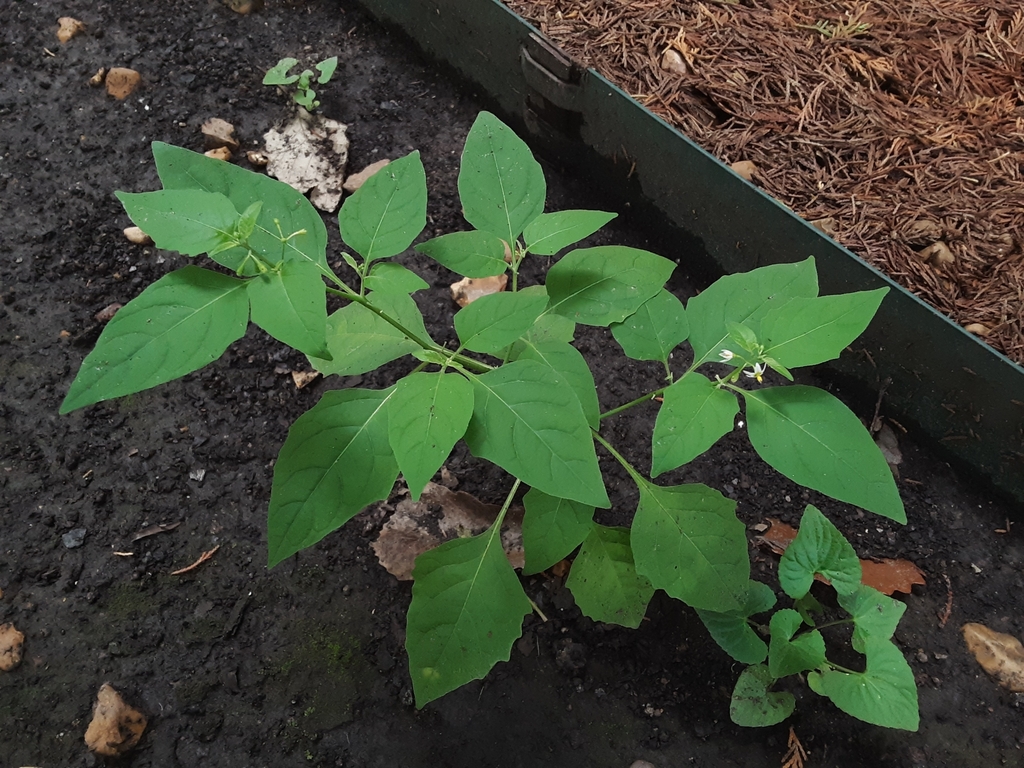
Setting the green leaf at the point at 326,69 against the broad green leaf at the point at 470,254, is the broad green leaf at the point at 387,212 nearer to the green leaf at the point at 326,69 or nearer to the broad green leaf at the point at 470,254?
the broad green leaf at the point at 470,254

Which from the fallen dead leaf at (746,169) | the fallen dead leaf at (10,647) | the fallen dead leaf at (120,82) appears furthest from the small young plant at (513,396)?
the fallen dead leaf at (120,82)

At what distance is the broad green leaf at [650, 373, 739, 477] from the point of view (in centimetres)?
128

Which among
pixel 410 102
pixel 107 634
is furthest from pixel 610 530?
pixel 410 102

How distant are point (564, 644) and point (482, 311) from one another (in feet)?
3.58

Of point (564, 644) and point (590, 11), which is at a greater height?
point (590, 11)

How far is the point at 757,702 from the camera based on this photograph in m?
1.72

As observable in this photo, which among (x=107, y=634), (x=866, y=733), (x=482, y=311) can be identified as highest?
(x=482, y=311)

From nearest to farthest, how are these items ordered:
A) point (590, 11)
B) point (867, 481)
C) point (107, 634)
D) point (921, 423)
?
point (867, 481) → point (107, 634) → point (921, 423) → point (590, 11)

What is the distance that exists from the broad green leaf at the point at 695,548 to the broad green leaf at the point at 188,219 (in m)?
1.08

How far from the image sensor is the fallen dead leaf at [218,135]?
262cm

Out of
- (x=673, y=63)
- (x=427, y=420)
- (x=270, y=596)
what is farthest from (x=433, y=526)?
(x=673, y=63)

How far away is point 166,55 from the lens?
2893 millimetres

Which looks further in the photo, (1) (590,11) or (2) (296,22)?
(2) (296,22)

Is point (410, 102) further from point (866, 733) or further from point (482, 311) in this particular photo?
point (866, 733)
